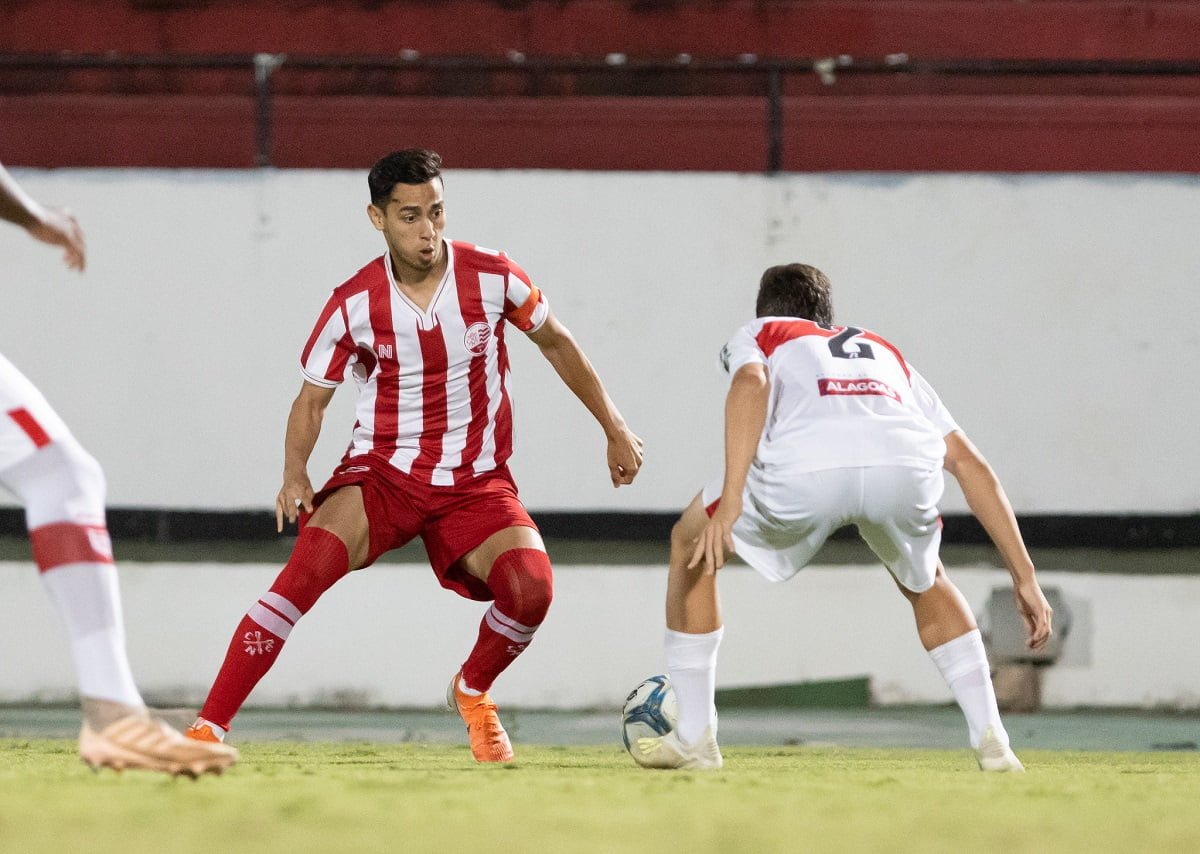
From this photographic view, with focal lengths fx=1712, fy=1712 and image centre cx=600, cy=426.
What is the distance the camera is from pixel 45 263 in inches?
310

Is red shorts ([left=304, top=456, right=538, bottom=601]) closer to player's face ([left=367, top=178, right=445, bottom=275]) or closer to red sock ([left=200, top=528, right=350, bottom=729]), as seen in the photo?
red sock ([left=200, top=528, right=350, bottom=729])

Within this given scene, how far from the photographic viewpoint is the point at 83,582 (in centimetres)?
333

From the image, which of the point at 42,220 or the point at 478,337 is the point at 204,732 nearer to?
the point at 478,337

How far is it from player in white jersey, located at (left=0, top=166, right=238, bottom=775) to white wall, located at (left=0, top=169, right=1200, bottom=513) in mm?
4518

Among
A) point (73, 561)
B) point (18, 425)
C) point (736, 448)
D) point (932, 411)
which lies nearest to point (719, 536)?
point (736, 448)

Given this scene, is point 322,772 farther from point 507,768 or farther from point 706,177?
point 706,177

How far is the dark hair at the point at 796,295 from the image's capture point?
4746 millimetres

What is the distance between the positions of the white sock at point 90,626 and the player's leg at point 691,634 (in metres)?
1.64

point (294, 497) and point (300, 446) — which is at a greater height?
point (300, 446)

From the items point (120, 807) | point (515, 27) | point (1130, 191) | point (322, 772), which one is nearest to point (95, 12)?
point (515, 27)

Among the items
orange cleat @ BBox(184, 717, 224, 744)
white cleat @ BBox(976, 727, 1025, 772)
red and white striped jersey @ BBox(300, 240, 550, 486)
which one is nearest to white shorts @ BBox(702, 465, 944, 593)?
white cleat @ BBox(976, 727, 1025, 772)

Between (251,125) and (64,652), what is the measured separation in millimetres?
3437

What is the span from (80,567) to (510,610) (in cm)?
181

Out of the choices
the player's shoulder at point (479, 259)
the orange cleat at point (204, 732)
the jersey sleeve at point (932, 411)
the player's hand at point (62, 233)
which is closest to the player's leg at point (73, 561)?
the player's hand at point (62, 233)
